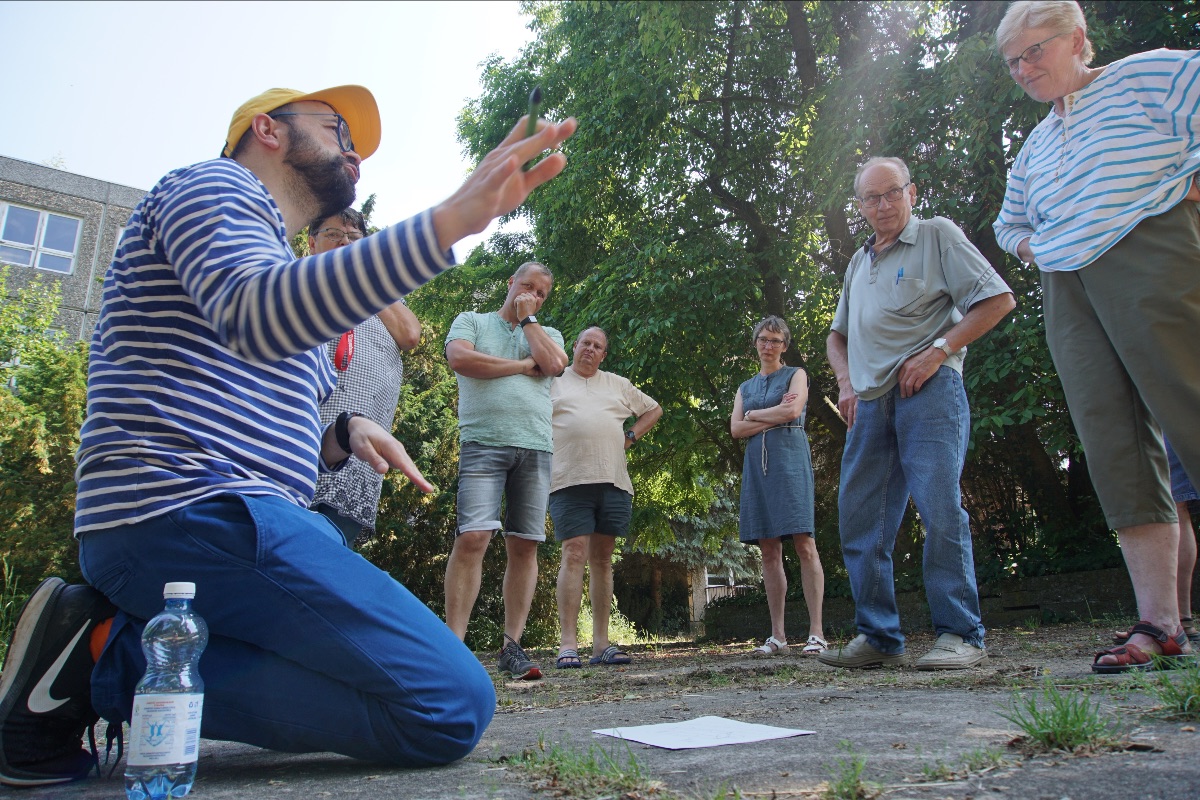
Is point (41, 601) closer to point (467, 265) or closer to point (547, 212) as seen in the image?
point (547, 212)

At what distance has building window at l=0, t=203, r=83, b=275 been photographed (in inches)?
974

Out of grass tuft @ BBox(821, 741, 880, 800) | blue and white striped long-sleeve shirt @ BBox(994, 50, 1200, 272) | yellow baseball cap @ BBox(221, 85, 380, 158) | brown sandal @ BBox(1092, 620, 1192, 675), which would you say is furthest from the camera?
blue and white striped long-sleeve shirt @ BBox(994, 50, 1200, 272)

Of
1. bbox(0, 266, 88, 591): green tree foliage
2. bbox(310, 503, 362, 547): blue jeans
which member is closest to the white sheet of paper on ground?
bbox(310, 503, 362, 547): blue jeans

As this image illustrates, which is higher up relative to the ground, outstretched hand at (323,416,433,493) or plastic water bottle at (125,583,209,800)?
outstretched hand at (323,416,433,493)

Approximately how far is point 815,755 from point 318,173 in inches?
71.5

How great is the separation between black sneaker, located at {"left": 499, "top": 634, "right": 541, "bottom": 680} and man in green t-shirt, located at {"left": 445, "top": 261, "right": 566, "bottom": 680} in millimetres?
12

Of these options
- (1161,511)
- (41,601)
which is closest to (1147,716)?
(1161,511)

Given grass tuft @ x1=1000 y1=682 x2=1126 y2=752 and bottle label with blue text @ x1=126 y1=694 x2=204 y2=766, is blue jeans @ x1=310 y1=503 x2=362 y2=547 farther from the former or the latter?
grass tuft @ x1=1000 y1=682 x2=1126 y2=752

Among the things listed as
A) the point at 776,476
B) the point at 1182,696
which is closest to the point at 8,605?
the point at 776,476

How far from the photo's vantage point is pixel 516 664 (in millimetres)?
4590

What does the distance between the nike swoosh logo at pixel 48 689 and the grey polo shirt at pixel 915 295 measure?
3227mm

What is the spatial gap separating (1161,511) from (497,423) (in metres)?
3.20

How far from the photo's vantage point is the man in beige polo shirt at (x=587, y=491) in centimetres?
561

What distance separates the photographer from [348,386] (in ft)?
13.2
